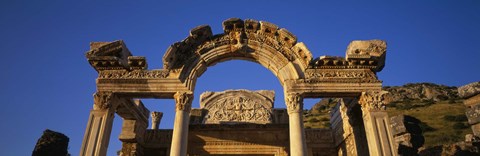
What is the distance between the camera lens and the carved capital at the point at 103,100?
9141 millimetres

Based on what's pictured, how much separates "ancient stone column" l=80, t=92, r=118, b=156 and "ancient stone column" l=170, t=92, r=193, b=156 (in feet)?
6.57

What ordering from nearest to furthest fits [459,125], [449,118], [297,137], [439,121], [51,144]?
1. [297,137]
2. [51,144]
3. [459,125]
4. [449,118]
5. [439,121]

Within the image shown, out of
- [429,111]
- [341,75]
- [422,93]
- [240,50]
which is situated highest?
[422,93]

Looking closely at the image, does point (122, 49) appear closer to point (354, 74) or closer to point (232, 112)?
point (232, 112)

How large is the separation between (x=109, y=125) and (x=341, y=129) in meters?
8.10

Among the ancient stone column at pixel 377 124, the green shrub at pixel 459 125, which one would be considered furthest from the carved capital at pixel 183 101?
the green shrub at pixel 459 125

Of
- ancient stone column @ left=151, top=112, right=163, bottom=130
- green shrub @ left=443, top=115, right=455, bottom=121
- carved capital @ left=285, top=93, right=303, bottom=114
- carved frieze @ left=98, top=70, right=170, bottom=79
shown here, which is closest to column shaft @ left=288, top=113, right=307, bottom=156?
carved capital @ left=285, top=93, right=303, bottom=114

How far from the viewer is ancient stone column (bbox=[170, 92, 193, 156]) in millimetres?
8328

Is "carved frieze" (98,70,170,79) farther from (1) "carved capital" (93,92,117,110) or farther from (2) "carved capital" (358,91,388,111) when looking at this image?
(2) "carved capital" (358,91,388,111)

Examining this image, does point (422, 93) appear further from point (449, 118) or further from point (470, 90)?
point (470, 90)

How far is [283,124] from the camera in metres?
11.8

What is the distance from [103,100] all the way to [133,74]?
1167 millimetres

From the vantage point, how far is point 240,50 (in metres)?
9.81

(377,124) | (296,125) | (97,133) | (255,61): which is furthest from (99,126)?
(377,124)
